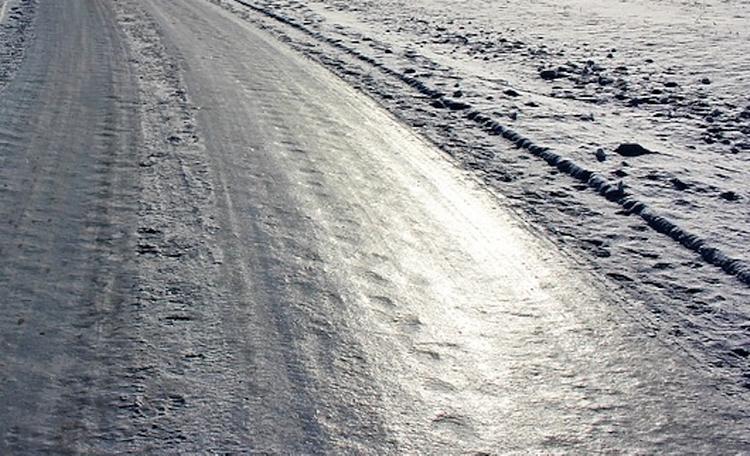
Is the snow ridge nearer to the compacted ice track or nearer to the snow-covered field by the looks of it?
the snow-covered field

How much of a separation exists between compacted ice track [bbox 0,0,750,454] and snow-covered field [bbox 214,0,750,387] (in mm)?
424

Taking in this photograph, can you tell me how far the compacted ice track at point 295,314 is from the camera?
3.98 m

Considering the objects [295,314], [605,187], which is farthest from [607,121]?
[295,314]

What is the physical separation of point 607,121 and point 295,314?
6714 mm

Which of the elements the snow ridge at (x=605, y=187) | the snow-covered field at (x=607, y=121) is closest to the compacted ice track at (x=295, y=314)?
the snow-covered field at (x=607, y=121)

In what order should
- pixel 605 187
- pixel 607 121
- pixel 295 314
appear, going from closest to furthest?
pixel 295 314 → pixel 605 187 → pixel 607 121

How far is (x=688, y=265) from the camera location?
20.1ft

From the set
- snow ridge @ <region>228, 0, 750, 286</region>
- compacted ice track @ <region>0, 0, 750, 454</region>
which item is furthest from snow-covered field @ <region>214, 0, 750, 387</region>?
compacted ice track @ <region>0, 0, 750, 454</region>

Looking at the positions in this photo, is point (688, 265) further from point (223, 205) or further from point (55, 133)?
point (55, 133)

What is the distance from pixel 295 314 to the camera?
499cm

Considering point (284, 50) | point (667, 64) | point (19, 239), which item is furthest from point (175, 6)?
point (19, 239)

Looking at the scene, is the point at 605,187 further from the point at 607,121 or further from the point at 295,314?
the point at 295,314

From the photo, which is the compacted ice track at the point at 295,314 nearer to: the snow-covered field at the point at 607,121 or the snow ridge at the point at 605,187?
the snow-covered field at the point at 607,121

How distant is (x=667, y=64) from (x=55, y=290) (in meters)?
12.1
